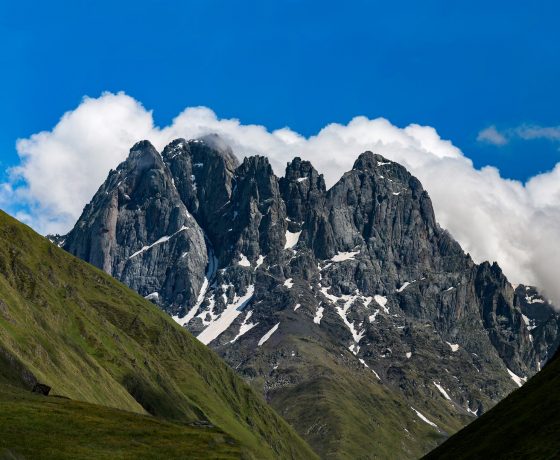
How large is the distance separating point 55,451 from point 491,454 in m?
66.9

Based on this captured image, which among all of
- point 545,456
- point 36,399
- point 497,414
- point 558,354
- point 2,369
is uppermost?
point 2,369

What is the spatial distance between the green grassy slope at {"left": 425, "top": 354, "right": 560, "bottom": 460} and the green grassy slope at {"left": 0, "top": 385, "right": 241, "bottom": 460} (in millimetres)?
43433

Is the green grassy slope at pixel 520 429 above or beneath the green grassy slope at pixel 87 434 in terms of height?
beneath

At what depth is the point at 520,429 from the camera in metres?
132

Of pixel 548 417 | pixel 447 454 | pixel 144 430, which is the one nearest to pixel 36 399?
pixel 144 430

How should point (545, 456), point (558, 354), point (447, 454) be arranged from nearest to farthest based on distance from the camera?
point (545, 456) < point (447, 454) < point (558, 354)

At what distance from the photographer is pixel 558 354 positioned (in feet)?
605

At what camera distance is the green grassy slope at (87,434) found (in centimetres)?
13612

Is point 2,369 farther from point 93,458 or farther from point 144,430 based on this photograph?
point 93,458

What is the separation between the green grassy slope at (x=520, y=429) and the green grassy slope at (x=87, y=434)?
43.4 metres

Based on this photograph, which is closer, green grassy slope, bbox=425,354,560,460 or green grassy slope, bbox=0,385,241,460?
green grassy slope, bbox=425,354,560,460

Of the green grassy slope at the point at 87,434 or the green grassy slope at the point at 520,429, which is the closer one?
the green grassy slope at the point at 520,429

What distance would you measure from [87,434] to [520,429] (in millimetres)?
74115

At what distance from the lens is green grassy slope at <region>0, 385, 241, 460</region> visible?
13612cm
